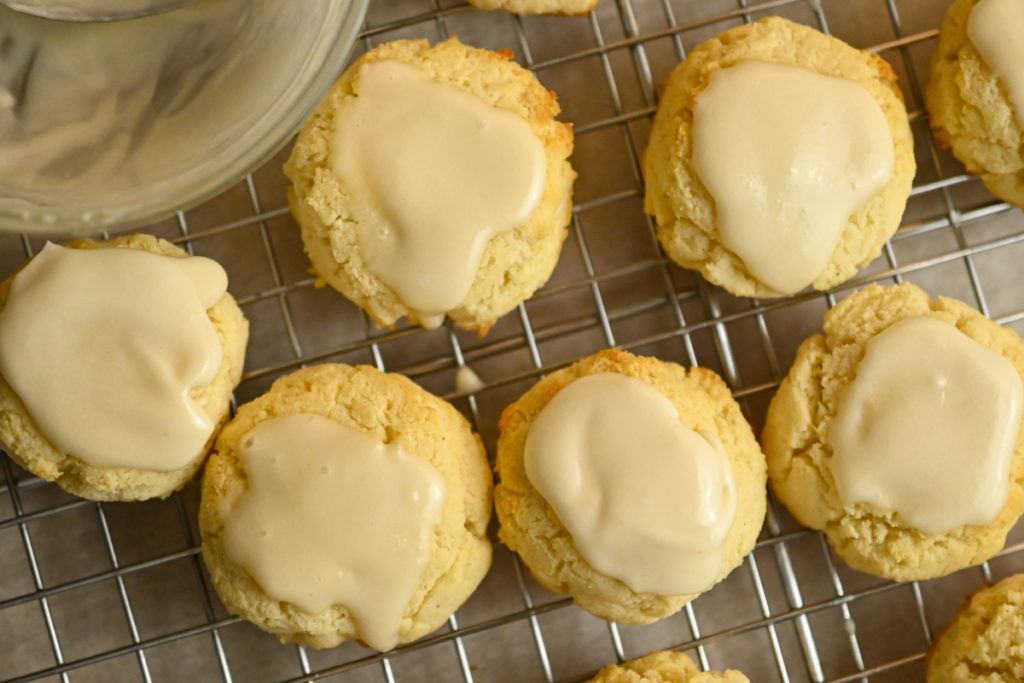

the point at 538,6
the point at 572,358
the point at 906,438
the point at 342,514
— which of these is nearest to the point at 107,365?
the point at 342,514

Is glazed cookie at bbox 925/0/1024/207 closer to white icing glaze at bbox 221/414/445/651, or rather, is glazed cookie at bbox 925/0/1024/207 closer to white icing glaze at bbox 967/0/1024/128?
white icing glaze at bbox 967/0/1024/128

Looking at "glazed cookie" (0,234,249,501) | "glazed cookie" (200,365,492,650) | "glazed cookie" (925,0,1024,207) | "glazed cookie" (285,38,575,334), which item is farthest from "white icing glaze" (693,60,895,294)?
"glazed cookie" (0,234,249,501)

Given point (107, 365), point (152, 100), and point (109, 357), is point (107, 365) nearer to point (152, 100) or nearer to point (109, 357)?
point (109, 357)

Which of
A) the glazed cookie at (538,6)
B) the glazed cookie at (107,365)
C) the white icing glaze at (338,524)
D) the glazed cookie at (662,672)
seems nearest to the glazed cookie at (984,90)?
the glazed cookie at (538,6)

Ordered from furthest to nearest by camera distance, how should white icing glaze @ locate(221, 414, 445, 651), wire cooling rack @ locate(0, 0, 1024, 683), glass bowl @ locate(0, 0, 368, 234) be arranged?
wire cooling rack @ locate(0, 0, 1024, 683) → white icing glaze @ locate(221, 414, 445, 651) → glass bowl @ locate(0, 0, 368, 234)

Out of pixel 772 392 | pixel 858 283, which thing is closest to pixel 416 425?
pixel 772 392

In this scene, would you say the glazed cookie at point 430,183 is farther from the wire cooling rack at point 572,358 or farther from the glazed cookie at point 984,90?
the glazed cookie at point 984,90
